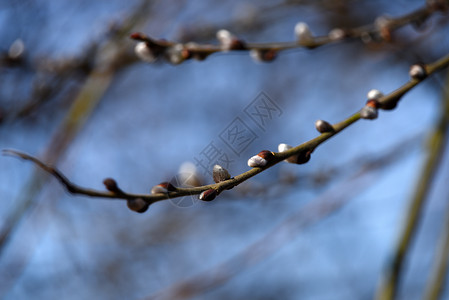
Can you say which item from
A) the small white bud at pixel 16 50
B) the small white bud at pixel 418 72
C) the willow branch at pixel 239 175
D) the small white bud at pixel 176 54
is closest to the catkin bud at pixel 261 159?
the willow branch at pixel 239 175

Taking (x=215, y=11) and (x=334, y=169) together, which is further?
(x=215, y=11)

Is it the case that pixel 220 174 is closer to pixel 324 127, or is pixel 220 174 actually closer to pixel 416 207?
pixel 324 127

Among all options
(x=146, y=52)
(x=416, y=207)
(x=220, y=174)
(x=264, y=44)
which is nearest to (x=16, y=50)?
(x=146, y=52)

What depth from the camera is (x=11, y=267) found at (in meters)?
1.96

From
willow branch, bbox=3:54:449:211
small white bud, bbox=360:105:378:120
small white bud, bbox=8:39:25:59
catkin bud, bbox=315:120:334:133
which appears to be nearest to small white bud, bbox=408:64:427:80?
willow branch, bbox=3:54:449:211

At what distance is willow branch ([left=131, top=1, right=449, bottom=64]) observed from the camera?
1.03 meters

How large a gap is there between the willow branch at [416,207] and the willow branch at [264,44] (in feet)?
1.34

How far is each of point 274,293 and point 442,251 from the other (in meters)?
3.25

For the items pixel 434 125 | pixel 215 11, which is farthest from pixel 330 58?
pixel 434 125

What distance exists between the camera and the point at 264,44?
1.09 meters

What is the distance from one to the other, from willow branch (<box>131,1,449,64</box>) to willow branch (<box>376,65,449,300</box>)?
16.1 inches

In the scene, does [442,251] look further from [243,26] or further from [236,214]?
[236,214]

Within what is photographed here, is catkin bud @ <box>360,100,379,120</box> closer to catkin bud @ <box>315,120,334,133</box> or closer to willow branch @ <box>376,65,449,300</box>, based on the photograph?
catkin bud @ <box>315,120,334,133</box>

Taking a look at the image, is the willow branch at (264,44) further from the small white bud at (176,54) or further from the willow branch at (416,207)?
the willow branch at (416,207)
